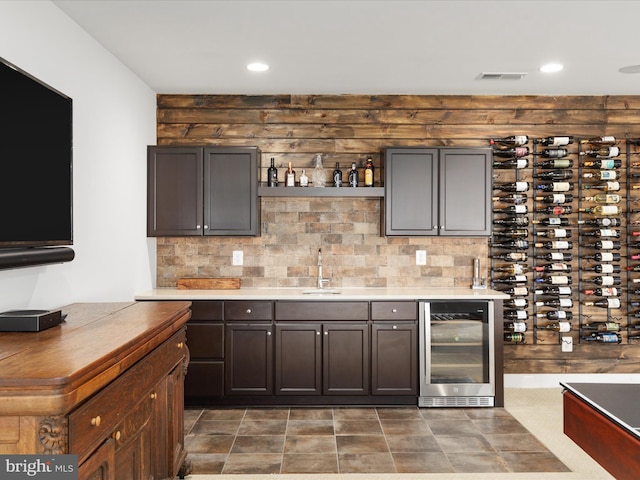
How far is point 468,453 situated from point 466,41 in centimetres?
271

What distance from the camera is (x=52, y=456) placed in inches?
57.9

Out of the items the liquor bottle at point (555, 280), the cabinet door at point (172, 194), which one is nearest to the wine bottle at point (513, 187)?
the liquor bottle at point (555, 280)

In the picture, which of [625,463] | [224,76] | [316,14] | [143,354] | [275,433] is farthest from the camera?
[224,76]

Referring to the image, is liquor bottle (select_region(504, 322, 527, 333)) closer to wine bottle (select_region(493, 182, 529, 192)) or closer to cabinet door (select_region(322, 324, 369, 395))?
wine bottle (select_region(493, 182, 529, 192))

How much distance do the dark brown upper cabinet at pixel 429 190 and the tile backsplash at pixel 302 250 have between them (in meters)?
0.34

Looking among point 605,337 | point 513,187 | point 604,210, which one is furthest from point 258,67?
point 605,337

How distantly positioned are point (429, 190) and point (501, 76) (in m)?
1.08

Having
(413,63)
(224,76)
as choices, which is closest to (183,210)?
(224,76)

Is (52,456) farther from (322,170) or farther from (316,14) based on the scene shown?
(322,170)

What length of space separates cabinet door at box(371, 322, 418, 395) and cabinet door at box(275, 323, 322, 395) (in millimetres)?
460

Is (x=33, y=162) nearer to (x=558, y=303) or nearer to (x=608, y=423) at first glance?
(x=608, y=423)

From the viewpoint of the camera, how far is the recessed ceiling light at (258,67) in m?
4.00

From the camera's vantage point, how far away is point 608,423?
1.83m

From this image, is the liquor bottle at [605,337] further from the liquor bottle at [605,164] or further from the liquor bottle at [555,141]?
the liquor bottle at [555,141]
